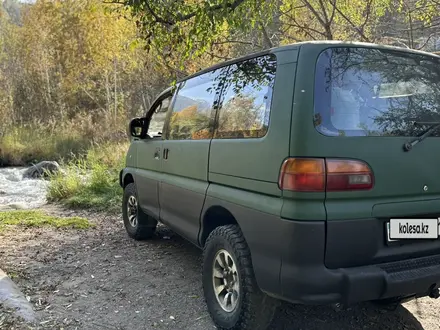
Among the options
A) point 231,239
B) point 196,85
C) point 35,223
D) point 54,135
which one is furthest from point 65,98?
point 231,239

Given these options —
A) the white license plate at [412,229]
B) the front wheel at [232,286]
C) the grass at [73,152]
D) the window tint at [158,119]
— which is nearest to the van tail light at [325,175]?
the white license plate at [412,229]

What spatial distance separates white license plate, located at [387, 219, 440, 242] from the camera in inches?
91.7

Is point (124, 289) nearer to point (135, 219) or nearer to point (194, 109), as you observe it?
point (135, 219)

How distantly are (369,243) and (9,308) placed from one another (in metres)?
2.63

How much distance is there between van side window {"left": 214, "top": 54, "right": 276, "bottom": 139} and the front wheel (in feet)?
2.22

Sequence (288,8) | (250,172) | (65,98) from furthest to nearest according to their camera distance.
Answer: (65,98) < (288,8) < (250,172)

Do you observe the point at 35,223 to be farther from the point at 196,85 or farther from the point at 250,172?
the point at 250,172

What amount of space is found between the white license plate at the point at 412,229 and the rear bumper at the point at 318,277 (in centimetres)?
22

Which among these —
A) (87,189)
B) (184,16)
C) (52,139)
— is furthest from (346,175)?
(52,139)

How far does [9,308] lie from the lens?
314cm

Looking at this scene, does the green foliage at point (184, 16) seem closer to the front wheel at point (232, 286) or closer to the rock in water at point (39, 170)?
the front wheel at point (232, 286)

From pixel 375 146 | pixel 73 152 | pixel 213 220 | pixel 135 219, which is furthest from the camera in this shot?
pixel 73 152

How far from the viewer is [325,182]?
220cm

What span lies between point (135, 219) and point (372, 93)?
11.6 feet
